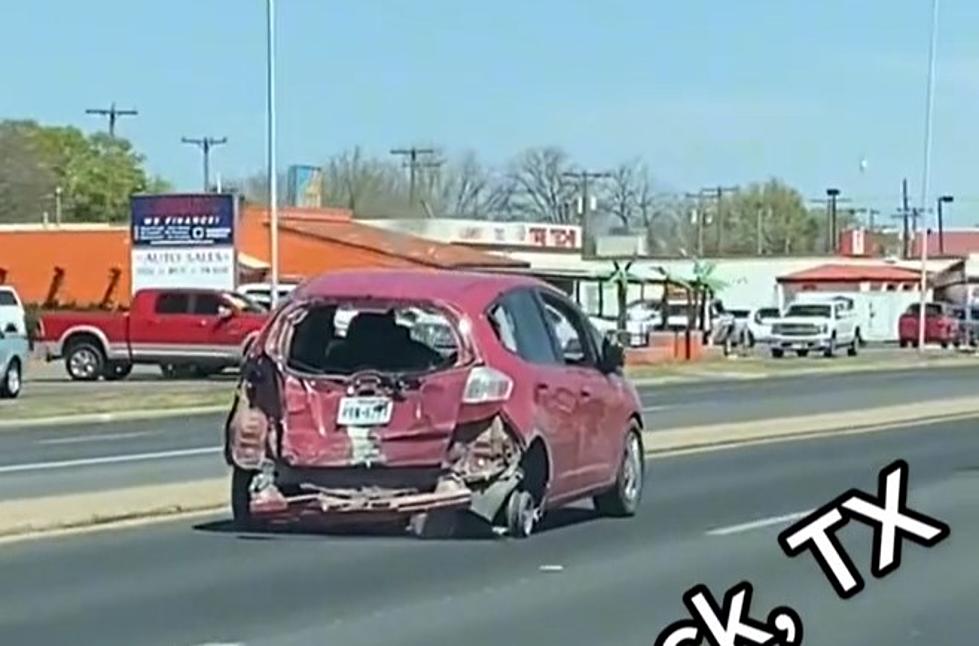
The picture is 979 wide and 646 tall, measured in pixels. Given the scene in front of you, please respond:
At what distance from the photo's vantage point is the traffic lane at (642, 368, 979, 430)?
3300 centimetres

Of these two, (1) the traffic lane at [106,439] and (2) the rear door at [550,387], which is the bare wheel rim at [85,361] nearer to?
(1) the traffic lane at [106,439]

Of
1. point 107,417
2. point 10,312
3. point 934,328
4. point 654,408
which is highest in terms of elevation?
point 10,312

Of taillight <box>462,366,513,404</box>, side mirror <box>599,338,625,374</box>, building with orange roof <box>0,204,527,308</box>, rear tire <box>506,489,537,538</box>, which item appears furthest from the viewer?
building with orange roof <box>0,204,527,308</box>

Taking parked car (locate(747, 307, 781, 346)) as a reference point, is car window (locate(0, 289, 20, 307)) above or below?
above

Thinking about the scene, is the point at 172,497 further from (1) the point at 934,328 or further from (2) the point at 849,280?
(2) the point at 849,280

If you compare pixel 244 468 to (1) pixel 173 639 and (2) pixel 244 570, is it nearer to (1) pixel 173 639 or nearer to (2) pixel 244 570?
(2) pixel 244 570

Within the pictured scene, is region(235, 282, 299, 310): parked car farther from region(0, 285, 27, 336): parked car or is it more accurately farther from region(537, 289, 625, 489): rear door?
region(537, 289, 625, 489): rear door

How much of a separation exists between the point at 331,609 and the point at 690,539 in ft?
13.8

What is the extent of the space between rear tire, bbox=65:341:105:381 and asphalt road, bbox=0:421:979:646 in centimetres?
3082

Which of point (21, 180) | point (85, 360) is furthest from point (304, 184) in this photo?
point (85, 360)

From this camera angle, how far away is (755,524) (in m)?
16.6

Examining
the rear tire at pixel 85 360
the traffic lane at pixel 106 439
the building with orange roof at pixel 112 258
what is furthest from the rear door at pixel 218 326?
the building with orange roof at pixel 112 258

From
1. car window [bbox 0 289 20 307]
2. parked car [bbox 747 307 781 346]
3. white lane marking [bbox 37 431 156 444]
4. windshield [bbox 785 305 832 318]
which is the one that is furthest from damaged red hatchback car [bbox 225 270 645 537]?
parked car [bbox 747 307 781 346]

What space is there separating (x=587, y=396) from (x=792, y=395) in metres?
24.7
